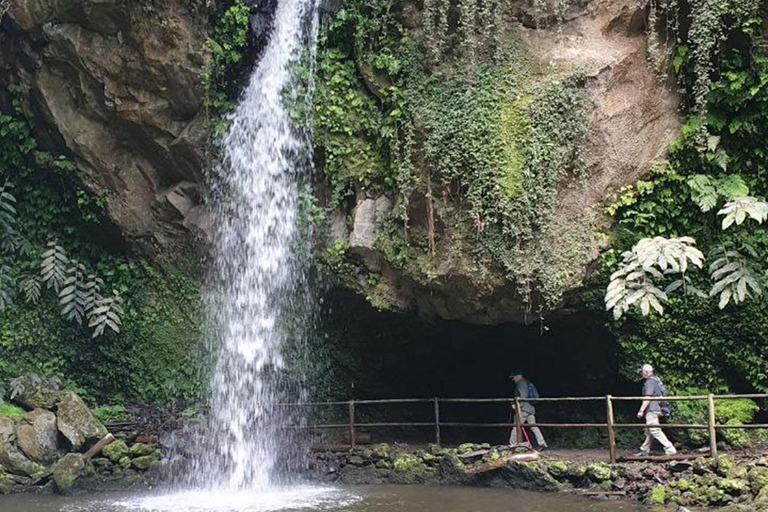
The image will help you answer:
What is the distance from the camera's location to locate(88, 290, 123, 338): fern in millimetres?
12648

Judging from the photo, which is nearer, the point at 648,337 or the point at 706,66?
the point at 706,66

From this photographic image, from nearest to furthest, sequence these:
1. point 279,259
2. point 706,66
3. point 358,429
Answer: point 706,66, point 279,259, point 358,429

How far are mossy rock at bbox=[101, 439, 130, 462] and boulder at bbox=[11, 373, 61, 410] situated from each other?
117 centimetres

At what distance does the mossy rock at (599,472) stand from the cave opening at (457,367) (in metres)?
2.48

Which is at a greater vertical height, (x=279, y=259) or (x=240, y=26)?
(x=240, y=26)

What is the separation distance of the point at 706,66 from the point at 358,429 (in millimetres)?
7460

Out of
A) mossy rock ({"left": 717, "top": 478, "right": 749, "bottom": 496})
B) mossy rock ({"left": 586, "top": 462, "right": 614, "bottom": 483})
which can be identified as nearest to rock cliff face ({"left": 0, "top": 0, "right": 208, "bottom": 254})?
mossy rock ({"left": 586, "top": 462, "right": 614, "bottom": 483})

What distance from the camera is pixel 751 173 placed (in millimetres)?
10141

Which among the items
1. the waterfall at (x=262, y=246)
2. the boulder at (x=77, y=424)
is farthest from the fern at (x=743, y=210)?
the boulder at (x=77, y=424)

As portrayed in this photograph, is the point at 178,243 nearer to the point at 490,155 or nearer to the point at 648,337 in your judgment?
the point at 490,155

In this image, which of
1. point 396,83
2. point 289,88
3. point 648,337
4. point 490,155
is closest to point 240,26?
point 289,88

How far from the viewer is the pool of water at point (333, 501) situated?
8375 mm

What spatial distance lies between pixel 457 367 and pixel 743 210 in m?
5.62

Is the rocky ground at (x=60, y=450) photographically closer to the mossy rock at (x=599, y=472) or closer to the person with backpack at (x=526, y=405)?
the person with backpack at (x=526, y=405)
